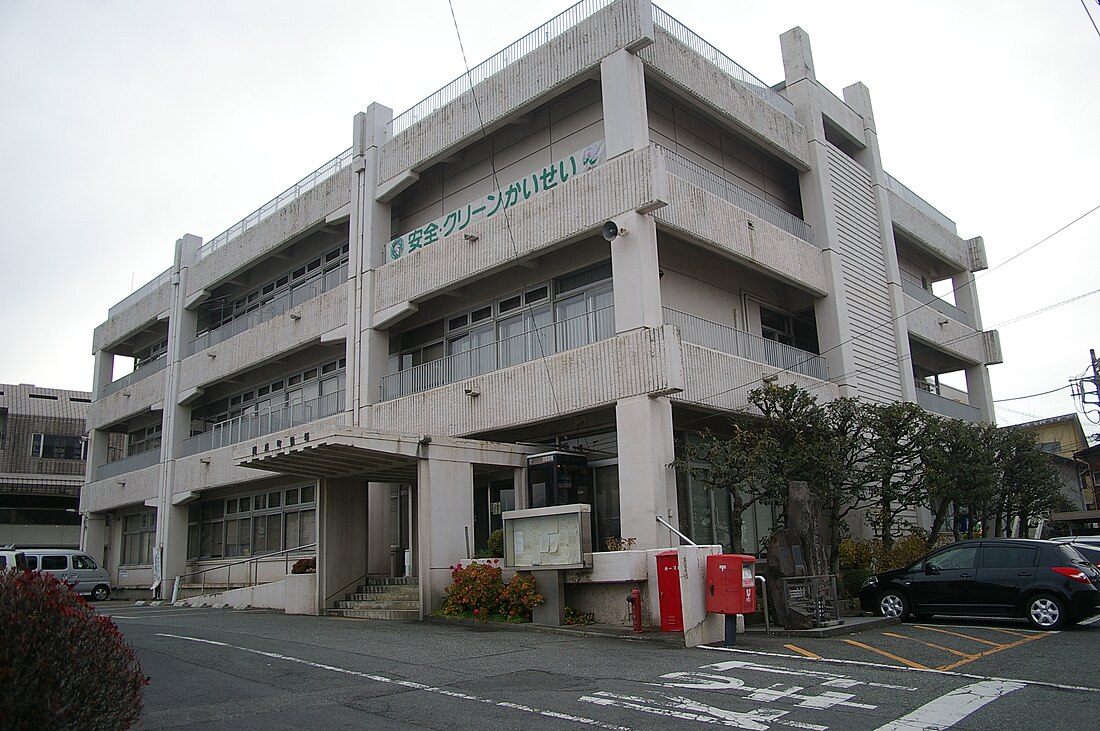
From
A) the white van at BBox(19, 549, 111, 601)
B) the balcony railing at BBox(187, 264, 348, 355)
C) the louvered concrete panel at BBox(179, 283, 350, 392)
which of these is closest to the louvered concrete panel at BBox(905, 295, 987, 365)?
the louvered concrete panel at BBox(179, 283, 350, 392)

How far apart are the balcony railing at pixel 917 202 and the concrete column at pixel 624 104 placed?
1313 centimetres

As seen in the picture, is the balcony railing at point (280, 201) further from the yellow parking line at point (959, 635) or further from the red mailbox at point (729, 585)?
the yellow parking line at point (959, 635)

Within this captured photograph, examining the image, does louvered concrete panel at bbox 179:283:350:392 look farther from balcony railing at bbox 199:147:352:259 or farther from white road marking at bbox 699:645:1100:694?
white road marking at bbox 699:645:1100:694

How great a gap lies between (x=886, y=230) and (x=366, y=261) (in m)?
15.5

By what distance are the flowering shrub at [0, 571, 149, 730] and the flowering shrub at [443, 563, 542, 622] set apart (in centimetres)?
966

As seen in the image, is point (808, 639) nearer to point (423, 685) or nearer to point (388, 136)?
point (423, 685)

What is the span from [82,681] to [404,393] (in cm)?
1722

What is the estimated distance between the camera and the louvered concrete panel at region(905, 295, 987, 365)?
89.3 feet

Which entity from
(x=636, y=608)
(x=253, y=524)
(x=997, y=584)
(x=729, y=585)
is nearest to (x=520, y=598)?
(x=636, y=608)

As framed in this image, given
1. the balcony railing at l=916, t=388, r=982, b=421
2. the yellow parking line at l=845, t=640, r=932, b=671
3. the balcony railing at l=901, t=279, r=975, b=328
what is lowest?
the yellow parking line at l=845, t=640, r=932, b=671

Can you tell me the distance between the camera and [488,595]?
52.2 ft

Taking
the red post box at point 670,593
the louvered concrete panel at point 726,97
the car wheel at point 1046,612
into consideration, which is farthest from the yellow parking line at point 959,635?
the louvered concrete panel at point 726,97

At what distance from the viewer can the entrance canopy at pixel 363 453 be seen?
16.7m

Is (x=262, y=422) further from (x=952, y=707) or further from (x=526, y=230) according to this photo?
(x=952, y=707)
